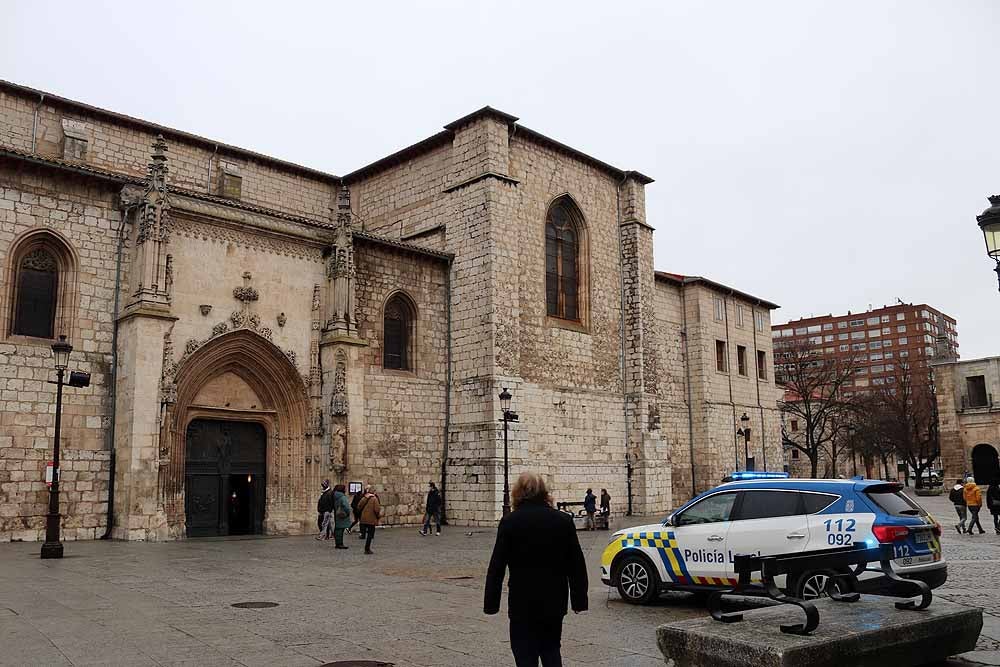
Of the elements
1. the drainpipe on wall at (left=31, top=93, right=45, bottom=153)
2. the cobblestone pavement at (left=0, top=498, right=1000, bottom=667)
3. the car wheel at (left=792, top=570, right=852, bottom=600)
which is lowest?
the cobblestone pavement at (left=0, top=498, right=1000, bottom=667)

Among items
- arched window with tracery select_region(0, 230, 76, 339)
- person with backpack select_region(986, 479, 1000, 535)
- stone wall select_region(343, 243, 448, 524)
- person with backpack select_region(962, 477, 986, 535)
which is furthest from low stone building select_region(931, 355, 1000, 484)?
arched window with tracery select_region(0, 230, 76, 339)

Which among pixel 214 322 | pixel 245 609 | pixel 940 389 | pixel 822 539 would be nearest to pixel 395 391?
pixel 214 322

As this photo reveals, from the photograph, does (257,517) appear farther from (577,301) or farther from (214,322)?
(577,301)

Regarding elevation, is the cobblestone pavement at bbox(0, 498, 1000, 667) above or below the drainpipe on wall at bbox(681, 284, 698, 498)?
below

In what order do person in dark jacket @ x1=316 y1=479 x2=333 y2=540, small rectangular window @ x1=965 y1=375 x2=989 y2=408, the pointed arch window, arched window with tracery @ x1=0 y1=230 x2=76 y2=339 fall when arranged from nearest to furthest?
1. arched window with tracery @ x1=0 y1=230 x2=76 y2=339
2. the pointed arch window
3. person in dark jacket @ x1=316 y1=479 x2=333 y2=540
4. small rectangular window @ x1=965 y1=375 x2=989 y2=408

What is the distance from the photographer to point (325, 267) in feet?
80.0

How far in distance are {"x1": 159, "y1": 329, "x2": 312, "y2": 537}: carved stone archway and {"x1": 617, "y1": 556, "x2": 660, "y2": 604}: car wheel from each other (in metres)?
14.1

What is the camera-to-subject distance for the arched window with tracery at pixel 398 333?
2631 cm

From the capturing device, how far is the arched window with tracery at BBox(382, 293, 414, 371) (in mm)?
26312

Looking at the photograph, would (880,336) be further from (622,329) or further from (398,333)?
(398,333)

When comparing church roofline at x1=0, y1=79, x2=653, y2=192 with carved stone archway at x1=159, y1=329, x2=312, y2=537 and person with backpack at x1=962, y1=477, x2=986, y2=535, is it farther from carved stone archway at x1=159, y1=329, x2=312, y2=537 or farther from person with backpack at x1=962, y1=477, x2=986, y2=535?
person with backpack at x1=962, y1=477, x2=986, y2=535

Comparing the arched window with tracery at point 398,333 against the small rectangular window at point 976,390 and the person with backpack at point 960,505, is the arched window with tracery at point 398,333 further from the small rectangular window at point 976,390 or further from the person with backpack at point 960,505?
the small rectangular window at point 976,390

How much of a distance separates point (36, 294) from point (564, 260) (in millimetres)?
17239

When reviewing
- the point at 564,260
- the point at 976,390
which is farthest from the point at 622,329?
the point at 976,390
